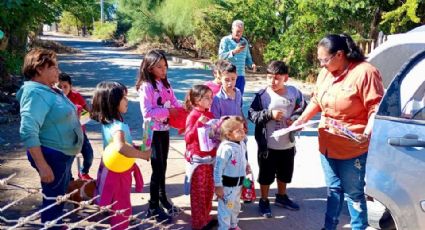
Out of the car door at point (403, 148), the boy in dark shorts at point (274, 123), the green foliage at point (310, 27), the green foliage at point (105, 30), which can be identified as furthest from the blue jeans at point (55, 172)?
the green foliage at point (105, 30)

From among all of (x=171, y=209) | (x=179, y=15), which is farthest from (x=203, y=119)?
(x=179, y=15)

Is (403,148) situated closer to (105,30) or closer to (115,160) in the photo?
(115,160)

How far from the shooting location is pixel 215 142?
4145mm

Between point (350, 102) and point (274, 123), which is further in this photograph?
point (274, 123)

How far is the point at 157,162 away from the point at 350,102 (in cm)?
190

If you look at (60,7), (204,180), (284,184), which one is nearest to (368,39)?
(60,7)

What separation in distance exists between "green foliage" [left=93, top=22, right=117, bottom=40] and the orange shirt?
41.7 m

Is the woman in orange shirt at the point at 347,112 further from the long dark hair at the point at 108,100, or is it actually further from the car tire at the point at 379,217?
the long dark hair at the point at 108,100

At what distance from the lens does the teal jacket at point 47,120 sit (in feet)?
10.0

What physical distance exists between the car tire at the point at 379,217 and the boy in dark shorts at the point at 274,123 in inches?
49.8

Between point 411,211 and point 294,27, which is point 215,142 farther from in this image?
point 294,27

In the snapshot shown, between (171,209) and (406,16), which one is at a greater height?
(406,16)

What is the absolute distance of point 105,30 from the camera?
155 feet

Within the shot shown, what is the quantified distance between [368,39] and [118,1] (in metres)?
23.7
